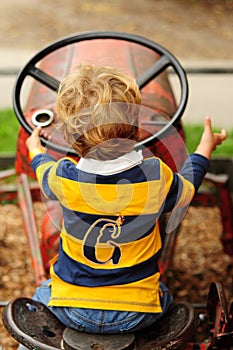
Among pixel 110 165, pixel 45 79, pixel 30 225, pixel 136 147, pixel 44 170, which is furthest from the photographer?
pixel 30 225

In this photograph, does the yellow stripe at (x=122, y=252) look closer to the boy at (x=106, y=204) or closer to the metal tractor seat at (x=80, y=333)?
the boy at (x=106, y=204)

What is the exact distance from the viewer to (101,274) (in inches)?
81.7

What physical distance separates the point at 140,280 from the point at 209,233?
6.45ft

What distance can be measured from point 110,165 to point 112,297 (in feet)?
1.33

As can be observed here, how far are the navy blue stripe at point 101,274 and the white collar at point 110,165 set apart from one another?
0.30 meters

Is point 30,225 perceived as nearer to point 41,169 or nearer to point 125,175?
point 41,169

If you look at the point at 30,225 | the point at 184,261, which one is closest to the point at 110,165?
the point at 30,225

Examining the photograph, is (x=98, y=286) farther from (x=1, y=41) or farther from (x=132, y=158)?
(x=1, y=41)

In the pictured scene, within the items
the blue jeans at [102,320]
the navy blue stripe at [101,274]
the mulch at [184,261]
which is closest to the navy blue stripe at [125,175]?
the navy blue stripe at [101,274]

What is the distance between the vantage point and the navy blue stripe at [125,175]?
200 cm

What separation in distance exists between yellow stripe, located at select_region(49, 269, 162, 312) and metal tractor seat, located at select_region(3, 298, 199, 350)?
7 centimetres

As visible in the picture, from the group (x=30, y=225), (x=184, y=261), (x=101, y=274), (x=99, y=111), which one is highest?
(x=99, y=111)

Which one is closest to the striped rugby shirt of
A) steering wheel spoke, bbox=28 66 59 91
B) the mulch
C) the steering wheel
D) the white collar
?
the white collar

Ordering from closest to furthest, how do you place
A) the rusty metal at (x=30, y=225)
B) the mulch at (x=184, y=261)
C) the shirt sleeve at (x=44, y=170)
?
the shirt sleeve at (x=44, y=170)
the rusty metal at (x=30, y=225)
the mulch at (x=184, y=261)
